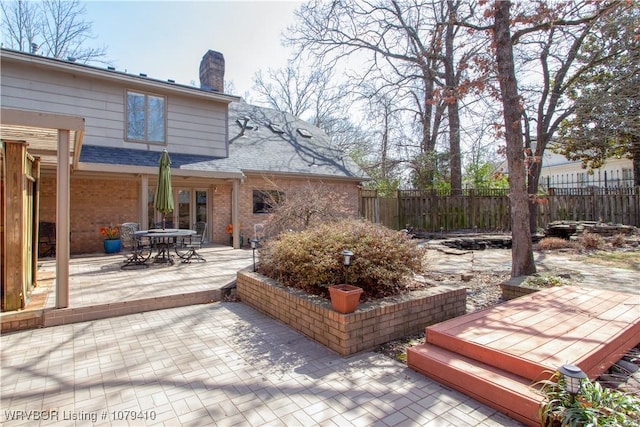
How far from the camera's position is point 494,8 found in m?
5.58

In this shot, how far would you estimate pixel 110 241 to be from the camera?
30.9 feet

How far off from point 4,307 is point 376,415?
15.3ft

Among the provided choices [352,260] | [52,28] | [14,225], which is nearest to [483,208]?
[352,260]

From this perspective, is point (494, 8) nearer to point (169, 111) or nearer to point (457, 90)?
point (457, 90)

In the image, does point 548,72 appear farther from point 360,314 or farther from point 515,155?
point 360,314

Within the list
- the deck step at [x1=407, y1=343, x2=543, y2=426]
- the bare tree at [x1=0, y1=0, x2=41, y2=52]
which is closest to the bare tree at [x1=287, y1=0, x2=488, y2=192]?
the deck step at [x1=407, y1=343, x2=543, y2=426]

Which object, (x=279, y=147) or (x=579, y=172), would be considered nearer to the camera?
(x=279, y=147)

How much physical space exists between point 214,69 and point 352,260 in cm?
1163

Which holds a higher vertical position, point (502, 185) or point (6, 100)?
point (6, 100)

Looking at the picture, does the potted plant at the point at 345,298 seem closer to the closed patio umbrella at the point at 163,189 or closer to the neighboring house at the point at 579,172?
→ the closed patio umbrella at the point at 163,189

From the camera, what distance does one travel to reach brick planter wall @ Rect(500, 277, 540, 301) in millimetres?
4789

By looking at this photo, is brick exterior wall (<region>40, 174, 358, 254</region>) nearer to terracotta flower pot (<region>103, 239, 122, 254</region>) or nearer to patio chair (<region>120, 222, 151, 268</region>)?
terracotta flower pot (<region>103, 239, 122, 254</region>)

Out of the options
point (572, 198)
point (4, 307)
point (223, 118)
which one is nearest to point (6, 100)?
point (223, 118)

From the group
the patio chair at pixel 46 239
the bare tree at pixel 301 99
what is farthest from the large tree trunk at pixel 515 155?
the bare tree at pixel 301 99
